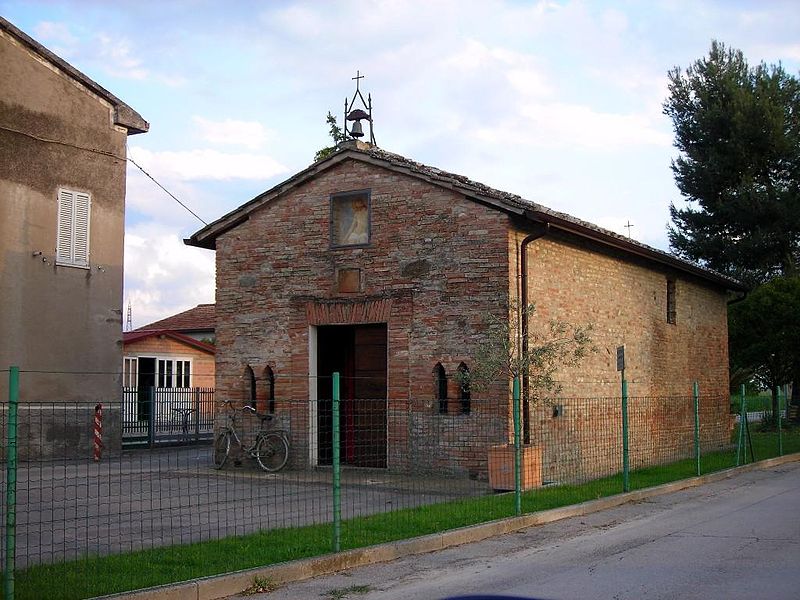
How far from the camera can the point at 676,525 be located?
11281 millimetres

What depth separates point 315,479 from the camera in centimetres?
1528

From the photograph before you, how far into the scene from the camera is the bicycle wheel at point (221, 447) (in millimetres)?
17891

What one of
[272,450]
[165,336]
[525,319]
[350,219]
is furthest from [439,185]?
[165,336]

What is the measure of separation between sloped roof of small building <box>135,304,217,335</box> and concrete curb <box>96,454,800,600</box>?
29.3 m

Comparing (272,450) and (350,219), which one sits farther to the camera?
(350,219)

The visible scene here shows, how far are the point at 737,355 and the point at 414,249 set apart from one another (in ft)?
63.8

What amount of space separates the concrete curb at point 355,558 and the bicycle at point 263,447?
6.32m

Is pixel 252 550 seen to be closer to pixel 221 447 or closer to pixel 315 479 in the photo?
pixel 315 479

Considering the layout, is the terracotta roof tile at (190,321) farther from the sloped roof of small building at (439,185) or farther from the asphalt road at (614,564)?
the asphalt road at (614,564)

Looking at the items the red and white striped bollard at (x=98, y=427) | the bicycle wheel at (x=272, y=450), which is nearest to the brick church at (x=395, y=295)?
the bicycle wheel at (x=272, y=450)

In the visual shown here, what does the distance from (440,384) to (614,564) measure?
791cm

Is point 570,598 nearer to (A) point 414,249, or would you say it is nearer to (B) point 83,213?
(A) point 414,249

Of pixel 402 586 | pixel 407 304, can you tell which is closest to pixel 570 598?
pixel 402 586

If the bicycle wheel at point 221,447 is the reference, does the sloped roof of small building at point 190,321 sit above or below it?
above
